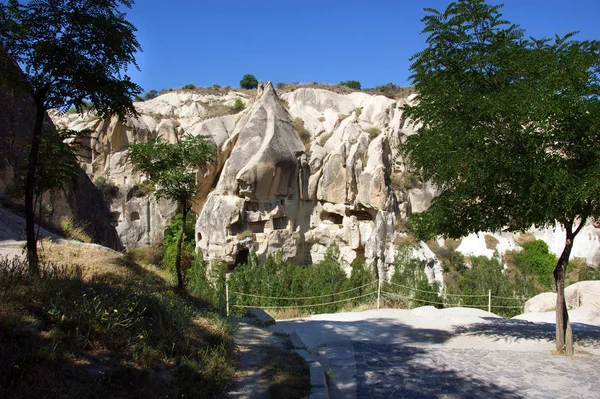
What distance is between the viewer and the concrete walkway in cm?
530

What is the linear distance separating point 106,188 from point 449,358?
2729 cm

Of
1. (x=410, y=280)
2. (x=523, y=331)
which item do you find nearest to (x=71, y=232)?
(x=523, y=331)

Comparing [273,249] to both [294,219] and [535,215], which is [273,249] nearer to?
[294,219]

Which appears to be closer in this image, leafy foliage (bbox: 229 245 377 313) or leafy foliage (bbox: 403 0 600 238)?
leafy foliage (bbox: 403 0 600 238)

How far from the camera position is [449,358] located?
674cm

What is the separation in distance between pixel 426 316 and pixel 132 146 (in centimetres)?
746

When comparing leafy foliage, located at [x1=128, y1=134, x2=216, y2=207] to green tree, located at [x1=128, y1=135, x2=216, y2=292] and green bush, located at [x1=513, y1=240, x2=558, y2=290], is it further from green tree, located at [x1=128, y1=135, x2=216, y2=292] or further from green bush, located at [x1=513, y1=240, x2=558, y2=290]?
green bush, located at [x1=513, y1=240, x2=558, y2=290]

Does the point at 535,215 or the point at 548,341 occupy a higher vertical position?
the point at 535,215

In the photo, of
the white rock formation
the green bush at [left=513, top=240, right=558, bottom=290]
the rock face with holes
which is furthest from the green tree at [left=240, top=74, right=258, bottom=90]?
the white rock formation

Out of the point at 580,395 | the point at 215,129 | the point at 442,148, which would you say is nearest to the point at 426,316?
the point at 442,148

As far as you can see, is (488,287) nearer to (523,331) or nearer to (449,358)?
(523,331)

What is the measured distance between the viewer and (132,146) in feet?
29.8

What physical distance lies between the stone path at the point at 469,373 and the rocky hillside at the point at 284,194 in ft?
57.1

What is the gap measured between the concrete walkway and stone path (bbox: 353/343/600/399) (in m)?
0.01
